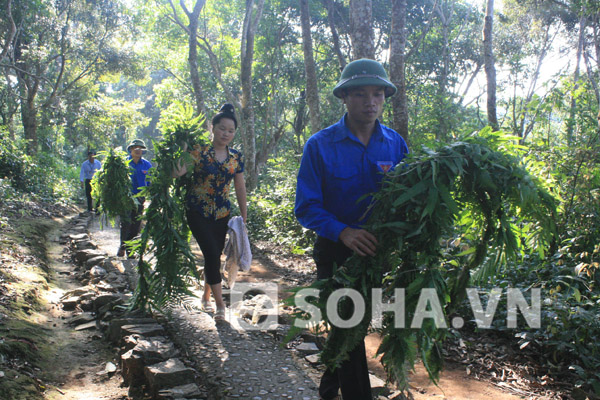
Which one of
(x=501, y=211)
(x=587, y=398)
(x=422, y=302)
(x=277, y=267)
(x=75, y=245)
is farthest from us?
(x=75, y=245)

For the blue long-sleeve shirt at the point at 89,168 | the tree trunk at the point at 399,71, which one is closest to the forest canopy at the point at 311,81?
the tree trunk at the point at 399,71

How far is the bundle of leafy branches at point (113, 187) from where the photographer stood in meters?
6.66

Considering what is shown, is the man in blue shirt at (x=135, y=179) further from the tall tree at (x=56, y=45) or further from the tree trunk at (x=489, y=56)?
the tall tree at (x=56, y=45)

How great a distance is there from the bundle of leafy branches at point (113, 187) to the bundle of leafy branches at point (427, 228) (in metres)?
5.19

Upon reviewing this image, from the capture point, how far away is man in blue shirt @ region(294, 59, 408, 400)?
250 cm

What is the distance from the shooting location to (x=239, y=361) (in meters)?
3.83

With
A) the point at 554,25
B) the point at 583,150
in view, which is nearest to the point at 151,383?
the point at 583,150

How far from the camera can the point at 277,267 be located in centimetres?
829

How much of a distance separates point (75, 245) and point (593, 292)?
873cm

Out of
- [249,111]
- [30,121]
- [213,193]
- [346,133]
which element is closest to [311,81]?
[249,111]

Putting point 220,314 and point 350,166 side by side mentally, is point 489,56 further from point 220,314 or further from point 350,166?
point 350,166

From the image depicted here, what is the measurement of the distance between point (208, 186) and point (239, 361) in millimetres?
1723

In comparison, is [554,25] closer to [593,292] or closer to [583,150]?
[583,150]

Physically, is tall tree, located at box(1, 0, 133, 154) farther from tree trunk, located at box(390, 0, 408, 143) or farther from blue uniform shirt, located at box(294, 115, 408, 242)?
blue uniform shirt, located at box(294, 115, 408, 242)
